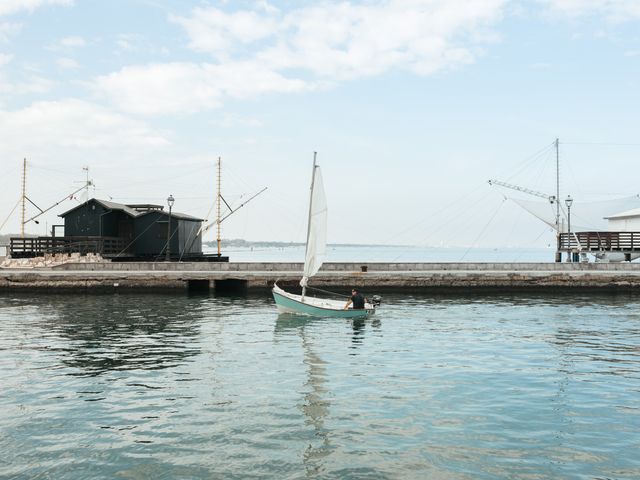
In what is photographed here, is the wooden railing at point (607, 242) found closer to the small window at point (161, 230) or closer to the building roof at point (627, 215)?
the building roof at point (627, 215)

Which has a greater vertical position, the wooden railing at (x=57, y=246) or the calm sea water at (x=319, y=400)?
the wooden railing at (x=57, y=246)

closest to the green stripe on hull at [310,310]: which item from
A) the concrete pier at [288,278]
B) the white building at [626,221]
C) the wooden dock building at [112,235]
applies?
the concrete pier at [288,278]

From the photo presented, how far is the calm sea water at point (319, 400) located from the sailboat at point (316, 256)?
1.99m

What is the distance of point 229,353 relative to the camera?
913 inches

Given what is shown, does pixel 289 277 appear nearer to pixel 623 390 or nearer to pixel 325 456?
pixel 623 390

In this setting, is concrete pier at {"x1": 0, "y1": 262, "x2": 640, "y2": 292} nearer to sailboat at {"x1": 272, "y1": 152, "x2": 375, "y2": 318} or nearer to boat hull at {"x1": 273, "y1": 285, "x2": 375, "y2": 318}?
boat hull at {"x1": 273, "y1": 285, "x2": 375, "y2": 318}

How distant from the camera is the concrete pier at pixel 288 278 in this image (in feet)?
165

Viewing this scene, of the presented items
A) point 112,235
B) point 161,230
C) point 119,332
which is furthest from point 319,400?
point 112,235

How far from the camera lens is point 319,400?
1585cm

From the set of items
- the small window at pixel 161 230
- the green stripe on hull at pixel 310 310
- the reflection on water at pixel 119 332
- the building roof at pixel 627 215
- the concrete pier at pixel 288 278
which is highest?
the building roof at pixel 627 215

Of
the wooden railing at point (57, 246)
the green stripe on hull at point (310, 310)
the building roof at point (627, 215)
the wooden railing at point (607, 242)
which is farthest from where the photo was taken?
the building roof at point (627, 215)

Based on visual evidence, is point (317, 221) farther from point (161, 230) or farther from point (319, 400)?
point (161, 230)

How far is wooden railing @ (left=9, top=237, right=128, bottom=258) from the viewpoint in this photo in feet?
203

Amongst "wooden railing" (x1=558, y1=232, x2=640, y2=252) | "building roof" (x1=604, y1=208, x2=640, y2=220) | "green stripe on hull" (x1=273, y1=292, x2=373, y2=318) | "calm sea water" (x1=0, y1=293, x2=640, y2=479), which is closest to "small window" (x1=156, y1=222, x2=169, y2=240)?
"calm sea water" (x1=0, y1=293, x2=640, y2=479)
